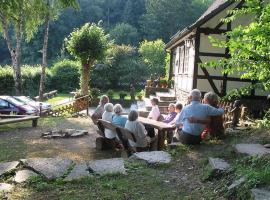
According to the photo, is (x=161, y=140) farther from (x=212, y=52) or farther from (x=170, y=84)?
(x=170, y=84)

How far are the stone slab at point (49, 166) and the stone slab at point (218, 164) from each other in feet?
7.64

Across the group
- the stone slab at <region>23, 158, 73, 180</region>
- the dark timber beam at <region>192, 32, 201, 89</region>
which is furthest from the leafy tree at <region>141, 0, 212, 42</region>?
the stone slab at <region>23, 158, 73, 180</region>

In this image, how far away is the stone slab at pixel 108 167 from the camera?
618 cm

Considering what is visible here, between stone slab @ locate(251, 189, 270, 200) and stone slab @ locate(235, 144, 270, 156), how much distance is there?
202cm

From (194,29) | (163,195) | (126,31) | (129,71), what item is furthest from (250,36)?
(126,31)

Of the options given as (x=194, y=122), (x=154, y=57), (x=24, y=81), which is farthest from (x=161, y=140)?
(x=154, y=57)

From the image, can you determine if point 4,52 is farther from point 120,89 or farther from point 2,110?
point 2,110

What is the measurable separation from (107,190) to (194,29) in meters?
11.0

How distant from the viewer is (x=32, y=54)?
7019 centimetres

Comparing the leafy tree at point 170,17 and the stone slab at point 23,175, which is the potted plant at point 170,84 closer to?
the stone slab at point 23,175

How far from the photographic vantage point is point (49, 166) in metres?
6.49

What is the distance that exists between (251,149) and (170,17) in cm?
7073

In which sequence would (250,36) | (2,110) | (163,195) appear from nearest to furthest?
(163,195), (250,36), (2,110)

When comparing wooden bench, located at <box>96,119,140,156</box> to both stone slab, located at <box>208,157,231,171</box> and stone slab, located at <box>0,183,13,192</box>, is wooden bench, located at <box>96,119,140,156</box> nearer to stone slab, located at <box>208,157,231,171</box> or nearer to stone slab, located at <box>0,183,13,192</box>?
stone slab, located at <box>208,157,231,171</box>
